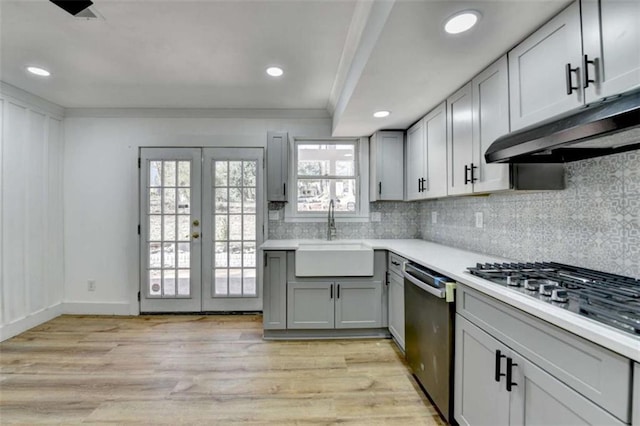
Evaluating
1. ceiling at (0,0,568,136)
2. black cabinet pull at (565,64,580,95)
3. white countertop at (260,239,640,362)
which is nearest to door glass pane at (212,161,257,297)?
ceiling at (0,0,568,136)

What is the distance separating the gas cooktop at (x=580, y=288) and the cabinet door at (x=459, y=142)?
0.70 metres

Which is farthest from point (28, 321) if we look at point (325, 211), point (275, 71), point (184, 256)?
point (275, 71)

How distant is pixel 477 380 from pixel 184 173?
11.6ft

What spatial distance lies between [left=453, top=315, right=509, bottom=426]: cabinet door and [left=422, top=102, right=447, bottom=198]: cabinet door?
1263 mm

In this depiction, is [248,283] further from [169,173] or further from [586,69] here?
[586,69]

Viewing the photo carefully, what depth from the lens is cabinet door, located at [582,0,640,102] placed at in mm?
1028

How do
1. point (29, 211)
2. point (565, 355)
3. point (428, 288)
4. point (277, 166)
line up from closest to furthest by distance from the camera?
1. point (565, 355)
2. point (428, 288)
3. point (29, 211)
4. point (277, 166)

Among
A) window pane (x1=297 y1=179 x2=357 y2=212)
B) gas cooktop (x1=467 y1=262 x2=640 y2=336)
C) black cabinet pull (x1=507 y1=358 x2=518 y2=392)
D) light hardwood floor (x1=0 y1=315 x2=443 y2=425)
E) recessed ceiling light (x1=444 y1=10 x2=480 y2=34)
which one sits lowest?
light hardwood floor (x1=0 y1=315 x2=443 y2=425)

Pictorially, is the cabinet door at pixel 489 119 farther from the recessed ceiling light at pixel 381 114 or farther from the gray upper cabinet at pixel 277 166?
the gray upper cabinet at pixel 277 166

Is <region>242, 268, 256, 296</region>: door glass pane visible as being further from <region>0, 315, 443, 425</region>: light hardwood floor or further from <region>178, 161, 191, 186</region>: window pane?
<region>178, 161, 191, 186</region>: window pane

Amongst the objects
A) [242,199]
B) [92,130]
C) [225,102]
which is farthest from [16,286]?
[225,102]

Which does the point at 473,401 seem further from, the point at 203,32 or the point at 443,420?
the point at 203,32

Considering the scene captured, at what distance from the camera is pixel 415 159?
121 inches

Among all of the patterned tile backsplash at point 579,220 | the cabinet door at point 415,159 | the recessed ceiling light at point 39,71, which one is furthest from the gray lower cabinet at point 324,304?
the recessed ceiling light at point 39,71
